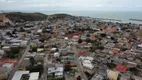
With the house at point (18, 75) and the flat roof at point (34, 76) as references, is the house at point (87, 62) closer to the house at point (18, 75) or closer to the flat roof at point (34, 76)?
the flat roof at point (34, 76)

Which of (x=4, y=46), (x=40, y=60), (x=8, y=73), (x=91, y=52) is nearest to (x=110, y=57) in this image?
(x=91, y=52)

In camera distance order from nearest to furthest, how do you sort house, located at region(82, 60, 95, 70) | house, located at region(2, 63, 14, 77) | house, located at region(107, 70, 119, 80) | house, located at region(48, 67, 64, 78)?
house, located at region(107, 70, 119, 80), house, located at region(48, 67, 64, 78), house, located at region(2, 63, 14, 77), house, located at region(82, 60, 95, 70)

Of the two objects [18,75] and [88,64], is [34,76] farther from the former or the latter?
[88,64]

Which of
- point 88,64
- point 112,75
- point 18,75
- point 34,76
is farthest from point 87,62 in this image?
point 18,75

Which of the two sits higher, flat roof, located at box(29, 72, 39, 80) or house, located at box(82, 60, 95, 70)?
house, located at box(82, 60, 95, 70)

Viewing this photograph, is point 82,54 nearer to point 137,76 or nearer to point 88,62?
point 88,62

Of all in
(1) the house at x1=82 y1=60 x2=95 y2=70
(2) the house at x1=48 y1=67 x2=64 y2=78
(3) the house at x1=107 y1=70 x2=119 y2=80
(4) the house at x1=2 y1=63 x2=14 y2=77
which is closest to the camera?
(3) the house at x1=107 y1=70 x2=119 y2=80

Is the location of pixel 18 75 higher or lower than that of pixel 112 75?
lower

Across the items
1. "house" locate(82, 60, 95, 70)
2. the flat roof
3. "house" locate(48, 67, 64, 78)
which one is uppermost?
"house" locate(82, 60, 95, 70)

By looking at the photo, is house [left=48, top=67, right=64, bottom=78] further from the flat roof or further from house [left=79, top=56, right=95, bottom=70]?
house [left=79, top=56, right=95, bottom=70]

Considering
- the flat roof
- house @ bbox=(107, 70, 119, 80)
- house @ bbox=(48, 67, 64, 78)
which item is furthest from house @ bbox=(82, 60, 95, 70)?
the flat roof

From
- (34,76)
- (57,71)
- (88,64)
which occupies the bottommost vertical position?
(34,76)
